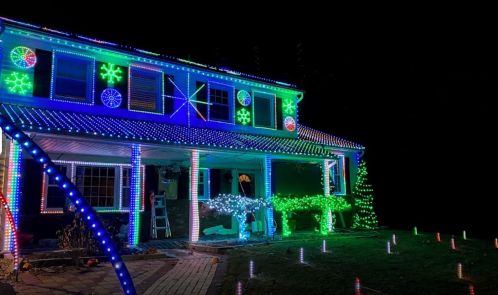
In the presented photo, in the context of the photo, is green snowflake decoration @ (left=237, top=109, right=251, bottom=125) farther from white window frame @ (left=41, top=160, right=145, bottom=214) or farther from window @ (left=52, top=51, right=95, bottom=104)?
window @ (left=52, top=51, right=95, bottom=104)

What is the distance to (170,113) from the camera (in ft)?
44.7

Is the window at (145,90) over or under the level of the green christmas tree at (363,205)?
over

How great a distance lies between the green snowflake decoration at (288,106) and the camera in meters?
17.0

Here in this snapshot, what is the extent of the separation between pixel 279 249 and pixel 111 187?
6764 mm

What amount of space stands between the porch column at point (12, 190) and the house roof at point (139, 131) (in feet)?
2.93

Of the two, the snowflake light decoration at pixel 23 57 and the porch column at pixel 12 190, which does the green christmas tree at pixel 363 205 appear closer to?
the porch column at pixel 12 190

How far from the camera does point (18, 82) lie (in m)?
10.9

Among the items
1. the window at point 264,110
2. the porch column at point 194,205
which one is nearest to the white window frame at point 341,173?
the window at point 264,110

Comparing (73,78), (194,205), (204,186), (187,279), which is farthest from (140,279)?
(204,186)

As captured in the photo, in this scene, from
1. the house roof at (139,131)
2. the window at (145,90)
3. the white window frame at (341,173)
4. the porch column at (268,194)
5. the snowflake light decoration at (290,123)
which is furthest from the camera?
the white window frame at (341,173)

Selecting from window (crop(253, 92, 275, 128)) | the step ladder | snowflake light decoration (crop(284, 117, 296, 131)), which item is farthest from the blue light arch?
snowflake light decoration (crop(284, 117, 296, 131))

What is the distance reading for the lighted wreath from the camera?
13.9m

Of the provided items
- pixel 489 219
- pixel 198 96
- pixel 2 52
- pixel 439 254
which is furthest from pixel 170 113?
pixel 489 219

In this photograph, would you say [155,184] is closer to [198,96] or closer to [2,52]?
[198,96]
